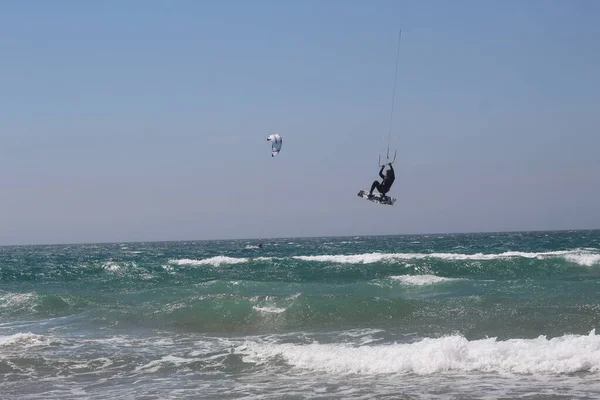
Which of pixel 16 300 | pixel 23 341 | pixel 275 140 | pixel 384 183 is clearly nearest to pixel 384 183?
pixel 384 183

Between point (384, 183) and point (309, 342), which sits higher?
point (384, 183)

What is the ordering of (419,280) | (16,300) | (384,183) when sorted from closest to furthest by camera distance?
1. (384,183)
2. (16,300)
3. (419,280)

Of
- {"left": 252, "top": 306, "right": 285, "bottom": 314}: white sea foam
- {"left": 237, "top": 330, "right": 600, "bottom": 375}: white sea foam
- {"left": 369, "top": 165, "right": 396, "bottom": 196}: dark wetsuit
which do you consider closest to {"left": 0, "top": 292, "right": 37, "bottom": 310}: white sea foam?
{"left": 252, "top": 306, "right": 285, "bottom": 314}: white sea foam

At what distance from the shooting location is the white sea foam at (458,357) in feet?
38.5

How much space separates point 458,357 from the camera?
1237 centimetres

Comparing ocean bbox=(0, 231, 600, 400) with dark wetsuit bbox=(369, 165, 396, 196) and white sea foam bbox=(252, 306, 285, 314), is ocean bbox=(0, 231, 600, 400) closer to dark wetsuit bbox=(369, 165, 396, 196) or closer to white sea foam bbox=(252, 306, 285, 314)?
white sea foam bbox=(252, 306, 285, 314)

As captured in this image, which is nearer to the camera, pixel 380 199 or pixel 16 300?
pixel 380 199

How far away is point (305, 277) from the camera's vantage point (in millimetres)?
33500

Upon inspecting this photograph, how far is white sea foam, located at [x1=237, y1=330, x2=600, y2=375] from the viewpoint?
11.7m

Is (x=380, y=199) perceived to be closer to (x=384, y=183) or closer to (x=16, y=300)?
(x=384, y=183)

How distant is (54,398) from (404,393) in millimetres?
5406

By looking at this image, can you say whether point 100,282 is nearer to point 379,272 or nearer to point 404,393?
point 379,272

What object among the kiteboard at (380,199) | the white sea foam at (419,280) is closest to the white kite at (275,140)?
the kiteboard at (380,199)

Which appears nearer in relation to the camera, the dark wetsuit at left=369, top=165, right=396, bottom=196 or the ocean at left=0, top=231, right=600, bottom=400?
the ocean at left=0, top=231, right=600, bottom=400
